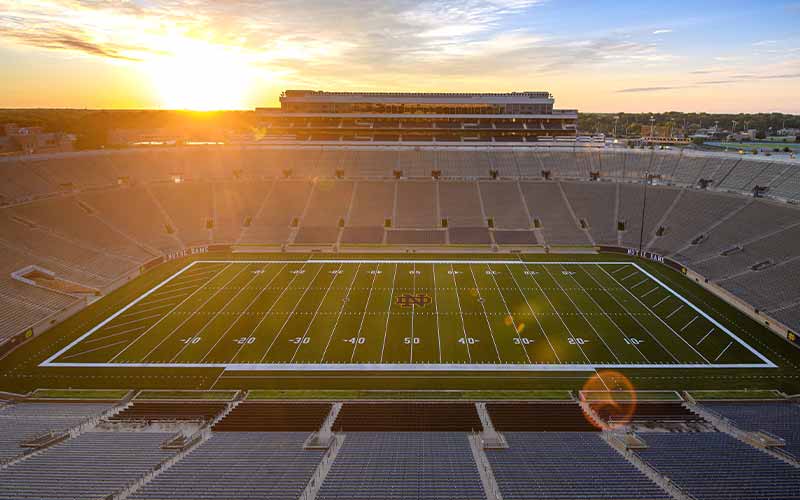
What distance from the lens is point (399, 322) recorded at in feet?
84.2

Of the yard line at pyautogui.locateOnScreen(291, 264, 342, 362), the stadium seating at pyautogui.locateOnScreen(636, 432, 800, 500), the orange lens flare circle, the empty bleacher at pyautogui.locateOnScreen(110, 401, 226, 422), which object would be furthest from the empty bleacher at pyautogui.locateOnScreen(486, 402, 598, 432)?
the empty bleacher at pyautogui.locateOnScreen(110, 401, 226, 422)

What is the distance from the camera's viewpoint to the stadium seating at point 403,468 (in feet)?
37.7

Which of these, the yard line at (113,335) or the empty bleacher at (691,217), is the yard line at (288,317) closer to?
the yard line at (113,335)

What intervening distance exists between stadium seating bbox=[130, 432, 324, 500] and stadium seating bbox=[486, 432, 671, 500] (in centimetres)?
531

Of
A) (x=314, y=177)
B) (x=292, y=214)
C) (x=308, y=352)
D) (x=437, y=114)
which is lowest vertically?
(x=308, y=352)

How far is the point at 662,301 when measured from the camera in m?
28.2

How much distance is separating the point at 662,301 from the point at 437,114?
39.5 m

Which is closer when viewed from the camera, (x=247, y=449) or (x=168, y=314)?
(x=247, y=449)

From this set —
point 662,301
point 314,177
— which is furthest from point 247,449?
point 314,177

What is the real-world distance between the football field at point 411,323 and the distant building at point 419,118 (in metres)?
29.3

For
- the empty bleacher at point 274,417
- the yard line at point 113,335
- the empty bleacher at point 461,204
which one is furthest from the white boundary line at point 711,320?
the yard line at point 113,335

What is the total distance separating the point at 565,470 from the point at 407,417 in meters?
5.85

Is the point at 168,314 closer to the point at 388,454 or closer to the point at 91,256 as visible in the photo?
the point at 91,256

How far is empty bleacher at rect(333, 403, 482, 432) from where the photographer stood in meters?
16.0
